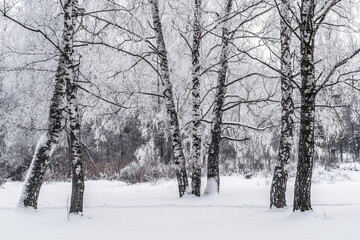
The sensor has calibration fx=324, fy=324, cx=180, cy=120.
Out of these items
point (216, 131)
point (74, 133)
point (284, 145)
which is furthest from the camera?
point (216, 131)

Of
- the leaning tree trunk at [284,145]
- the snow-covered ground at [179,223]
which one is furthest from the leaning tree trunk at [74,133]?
the leaning tree trunk at [284,145]

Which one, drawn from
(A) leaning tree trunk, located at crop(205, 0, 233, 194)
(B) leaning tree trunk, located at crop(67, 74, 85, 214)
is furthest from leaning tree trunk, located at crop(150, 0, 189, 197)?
(B) leaning tree trunk, located at crop(67, 74, 85, 214)

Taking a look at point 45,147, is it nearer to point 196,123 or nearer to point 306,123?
point 196,123

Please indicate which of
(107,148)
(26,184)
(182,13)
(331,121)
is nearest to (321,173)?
(331,121)

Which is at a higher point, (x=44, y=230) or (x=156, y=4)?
(x=156, y=4)

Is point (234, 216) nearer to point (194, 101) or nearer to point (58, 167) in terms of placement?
point (194, 101)

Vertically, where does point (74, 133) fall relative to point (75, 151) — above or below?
above

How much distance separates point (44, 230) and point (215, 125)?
4.85 m

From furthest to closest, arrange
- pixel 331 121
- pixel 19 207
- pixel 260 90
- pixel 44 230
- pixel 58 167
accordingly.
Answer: pixel 58 167 < pixel 260 90 < pixel 331 121 < pixel 19 207 < pixel 44 230

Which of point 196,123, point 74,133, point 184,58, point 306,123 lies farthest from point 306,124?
point 184,58

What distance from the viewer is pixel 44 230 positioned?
4051mm

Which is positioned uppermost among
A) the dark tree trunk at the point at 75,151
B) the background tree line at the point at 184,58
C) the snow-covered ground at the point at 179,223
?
the background tree line at the point at 184,58

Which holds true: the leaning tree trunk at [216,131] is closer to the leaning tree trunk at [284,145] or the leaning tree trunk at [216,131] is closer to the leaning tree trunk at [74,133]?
the leaning tree trunk at [284,145]

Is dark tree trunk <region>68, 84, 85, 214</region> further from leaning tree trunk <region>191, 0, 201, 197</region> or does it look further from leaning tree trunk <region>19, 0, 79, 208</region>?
leaning tree trunk <region>191, 0, 201, 197</region>
